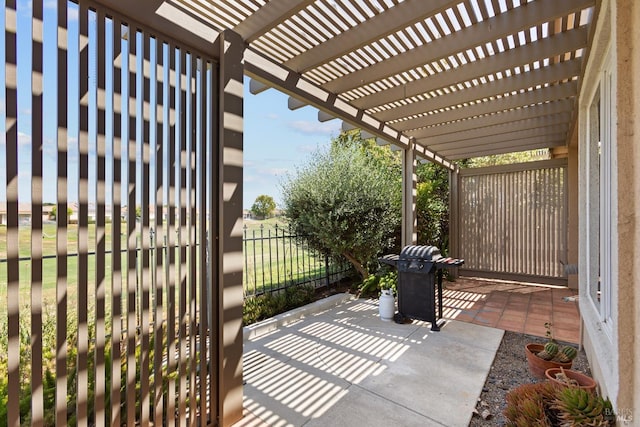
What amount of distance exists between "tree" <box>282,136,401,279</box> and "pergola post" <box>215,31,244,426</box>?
318 cm

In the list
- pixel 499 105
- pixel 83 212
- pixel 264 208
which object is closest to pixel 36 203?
pixel 83 212

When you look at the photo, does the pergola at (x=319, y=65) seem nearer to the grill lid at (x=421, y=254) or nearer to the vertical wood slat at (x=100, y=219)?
the vertical wood slat at (x=100, y=219)

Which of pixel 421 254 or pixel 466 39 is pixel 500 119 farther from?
pixel 421 254

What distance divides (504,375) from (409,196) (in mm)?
3337

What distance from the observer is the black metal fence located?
4977 mm

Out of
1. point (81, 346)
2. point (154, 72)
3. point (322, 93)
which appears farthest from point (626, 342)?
point (322, 93)

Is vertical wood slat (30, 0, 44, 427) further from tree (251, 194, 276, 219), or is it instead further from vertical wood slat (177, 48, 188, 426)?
tree (251, 194, 276, 219)

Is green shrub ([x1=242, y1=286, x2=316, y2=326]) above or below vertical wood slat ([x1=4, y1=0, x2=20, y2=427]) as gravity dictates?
below

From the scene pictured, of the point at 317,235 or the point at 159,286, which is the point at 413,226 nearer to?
the point at 317,235

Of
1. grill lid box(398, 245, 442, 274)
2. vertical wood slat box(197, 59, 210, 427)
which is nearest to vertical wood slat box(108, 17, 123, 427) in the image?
vertical wood slat box(197, 59, 210, 427)

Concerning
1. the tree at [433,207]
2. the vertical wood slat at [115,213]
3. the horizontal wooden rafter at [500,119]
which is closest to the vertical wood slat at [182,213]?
the vertical wood slat at [115,213]

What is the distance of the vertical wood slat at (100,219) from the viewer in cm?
165

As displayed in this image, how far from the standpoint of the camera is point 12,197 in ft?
4.60

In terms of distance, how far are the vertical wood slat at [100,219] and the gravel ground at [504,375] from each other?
7.44 ft
